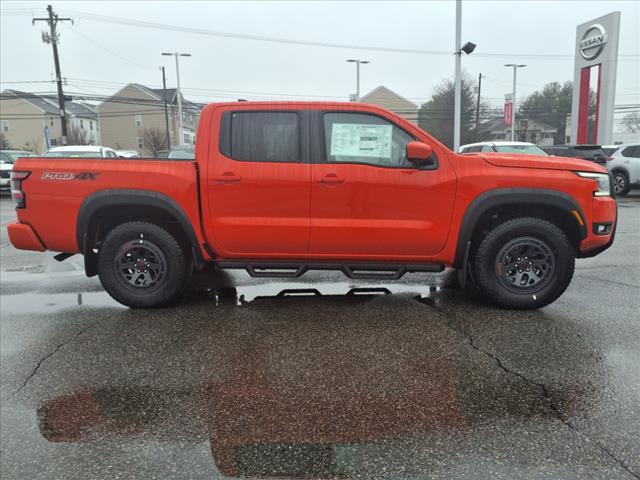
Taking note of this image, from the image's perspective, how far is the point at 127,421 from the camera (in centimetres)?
280

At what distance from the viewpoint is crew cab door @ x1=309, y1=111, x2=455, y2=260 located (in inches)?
174

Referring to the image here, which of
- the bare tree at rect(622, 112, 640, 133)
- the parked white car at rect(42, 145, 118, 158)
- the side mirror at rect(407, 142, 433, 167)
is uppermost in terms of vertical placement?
the bare tree at rect(622, 112, 640, 133)

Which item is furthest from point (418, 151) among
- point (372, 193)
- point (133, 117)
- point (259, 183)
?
point (133, 117)

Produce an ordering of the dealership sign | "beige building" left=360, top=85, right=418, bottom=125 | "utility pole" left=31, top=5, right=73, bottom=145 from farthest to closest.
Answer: "beige building" left=360, top=85, right=418, bottom=125
"utility pole" left=31, top=5, right=73, bottom=145
the dealership sign

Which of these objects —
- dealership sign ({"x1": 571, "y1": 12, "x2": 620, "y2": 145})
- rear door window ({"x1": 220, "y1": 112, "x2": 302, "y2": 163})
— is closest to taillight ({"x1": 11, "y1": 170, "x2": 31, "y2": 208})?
rear door window ({"x1": 220, "y1": 112, "x2": 302, "y2": 163})

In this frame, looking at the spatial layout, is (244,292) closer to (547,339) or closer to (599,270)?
(547,339)

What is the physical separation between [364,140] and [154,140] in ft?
184

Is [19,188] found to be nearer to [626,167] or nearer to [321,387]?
[321,387]

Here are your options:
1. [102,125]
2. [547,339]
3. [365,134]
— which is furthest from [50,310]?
[102,125]

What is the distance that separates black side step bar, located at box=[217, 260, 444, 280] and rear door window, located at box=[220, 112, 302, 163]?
977 mm

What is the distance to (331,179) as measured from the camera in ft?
14.5

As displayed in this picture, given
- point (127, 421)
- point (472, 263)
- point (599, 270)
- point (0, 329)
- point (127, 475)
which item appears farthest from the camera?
point (599, 270)

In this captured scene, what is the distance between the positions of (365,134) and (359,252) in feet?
3.54

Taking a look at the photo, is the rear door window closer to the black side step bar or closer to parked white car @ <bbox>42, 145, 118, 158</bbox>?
the black side step bar
